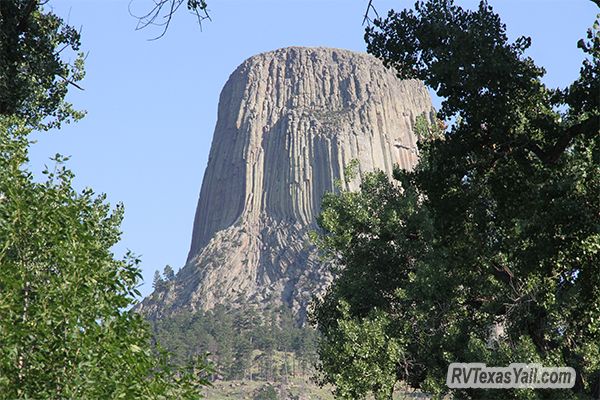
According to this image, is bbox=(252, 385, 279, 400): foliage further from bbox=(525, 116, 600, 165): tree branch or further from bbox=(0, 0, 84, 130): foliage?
bbox=(525, 116, 600, 165): tree branch

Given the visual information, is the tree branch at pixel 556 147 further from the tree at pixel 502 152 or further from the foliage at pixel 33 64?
the foliage at pixel 33 64

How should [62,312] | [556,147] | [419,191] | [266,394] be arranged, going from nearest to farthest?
[62,312], [556,147], [419,191], [266,394]

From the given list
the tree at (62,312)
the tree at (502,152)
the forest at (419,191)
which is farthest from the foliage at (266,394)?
the tree at (62,312)

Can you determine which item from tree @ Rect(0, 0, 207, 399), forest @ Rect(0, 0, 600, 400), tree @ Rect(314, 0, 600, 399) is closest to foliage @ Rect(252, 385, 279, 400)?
forest @ Rect(0, 0, 600, 400)

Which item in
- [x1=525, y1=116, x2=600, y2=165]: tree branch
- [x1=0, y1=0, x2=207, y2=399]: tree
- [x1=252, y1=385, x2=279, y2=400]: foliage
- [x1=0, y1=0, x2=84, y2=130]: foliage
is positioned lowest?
[x1=0, y1=0, x2=207, y2=399]: tree

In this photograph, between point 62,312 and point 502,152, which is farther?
point 502,152

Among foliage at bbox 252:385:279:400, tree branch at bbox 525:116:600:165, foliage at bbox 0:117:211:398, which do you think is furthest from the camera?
foliage at bbox 252:385:279:400

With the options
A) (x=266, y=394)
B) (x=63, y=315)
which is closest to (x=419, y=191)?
(x=63, y=315)

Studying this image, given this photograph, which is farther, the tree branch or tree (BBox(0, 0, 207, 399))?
the tree branch

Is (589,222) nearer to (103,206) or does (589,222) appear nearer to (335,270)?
(103,206)

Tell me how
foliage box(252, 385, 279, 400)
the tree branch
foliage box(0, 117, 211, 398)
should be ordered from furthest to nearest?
1. foliage box(252, 385, 279, 400)
2. the tree branch
3. foliage box(0, 117, 211, 398)

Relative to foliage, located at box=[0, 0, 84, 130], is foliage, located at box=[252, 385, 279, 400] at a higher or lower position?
higher

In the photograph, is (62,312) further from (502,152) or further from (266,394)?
(266,394)

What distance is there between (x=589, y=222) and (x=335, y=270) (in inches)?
1083
